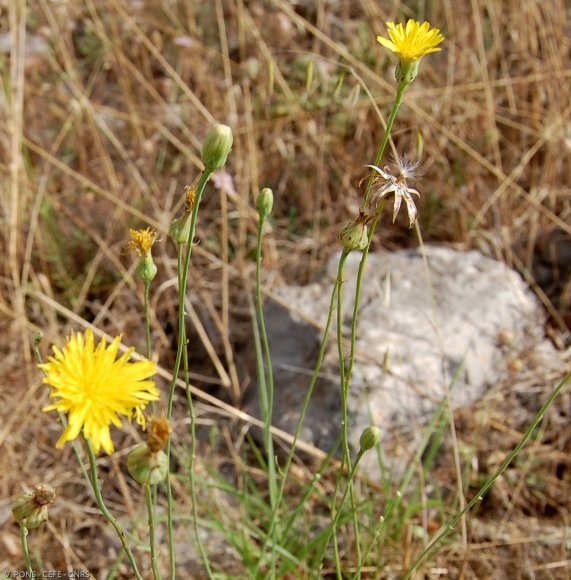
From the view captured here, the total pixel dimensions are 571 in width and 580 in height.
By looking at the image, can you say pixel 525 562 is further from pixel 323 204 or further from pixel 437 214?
pixel 323 204

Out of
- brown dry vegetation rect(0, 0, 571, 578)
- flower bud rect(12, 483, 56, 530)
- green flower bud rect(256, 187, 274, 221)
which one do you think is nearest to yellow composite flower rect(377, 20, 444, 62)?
Answer: green flower bud rect(256, 187, 274, 221)

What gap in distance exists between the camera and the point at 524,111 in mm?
2260

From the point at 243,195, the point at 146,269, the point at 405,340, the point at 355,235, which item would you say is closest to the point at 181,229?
the point at 146,269

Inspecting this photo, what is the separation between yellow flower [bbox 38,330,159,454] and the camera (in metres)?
0.67

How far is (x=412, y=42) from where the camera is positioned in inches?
32.1

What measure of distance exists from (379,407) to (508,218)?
0.85m

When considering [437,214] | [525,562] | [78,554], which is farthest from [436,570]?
[437,214]

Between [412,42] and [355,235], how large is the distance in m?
0.23

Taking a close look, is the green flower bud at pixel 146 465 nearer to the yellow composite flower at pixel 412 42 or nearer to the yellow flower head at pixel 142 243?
the yellow flower head at pixel 142 243

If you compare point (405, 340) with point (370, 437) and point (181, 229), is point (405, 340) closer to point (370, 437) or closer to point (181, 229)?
point (370, 437)

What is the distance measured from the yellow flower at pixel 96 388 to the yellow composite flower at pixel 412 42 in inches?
17.0

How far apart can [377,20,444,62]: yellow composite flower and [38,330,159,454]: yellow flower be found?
433 millimetres

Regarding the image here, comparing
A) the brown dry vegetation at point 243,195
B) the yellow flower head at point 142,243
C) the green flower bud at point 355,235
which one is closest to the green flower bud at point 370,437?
the green flower bud at point 355,235

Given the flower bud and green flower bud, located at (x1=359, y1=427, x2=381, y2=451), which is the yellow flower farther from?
green flower bud, located at (x1=359, y1=427, x2=381, y2=451)
